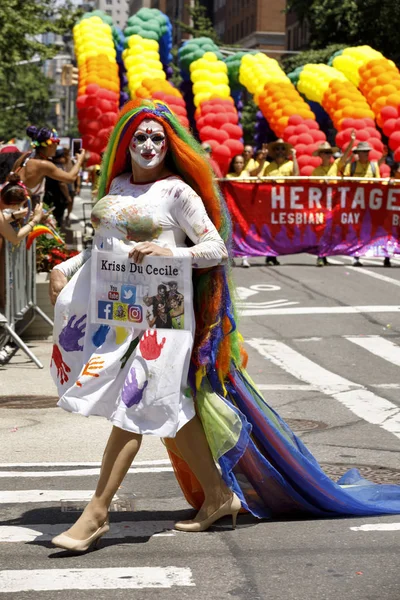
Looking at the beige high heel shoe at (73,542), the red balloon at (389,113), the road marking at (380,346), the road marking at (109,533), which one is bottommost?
the road marking at (380,346)

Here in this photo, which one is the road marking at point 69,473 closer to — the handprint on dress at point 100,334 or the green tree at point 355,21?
the handprint on dress at point 100,334

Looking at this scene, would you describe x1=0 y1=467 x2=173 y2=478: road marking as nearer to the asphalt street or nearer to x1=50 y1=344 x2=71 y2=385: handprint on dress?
the asphalt street

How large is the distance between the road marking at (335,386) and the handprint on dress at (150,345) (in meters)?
3.06

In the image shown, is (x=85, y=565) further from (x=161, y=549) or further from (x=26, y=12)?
(x=26, y=12)

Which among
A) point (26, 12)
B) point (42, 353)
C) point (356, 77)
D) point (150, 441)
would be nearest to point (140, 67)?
point (356, 77)

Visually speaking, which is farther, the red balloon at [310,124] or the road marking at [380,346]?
the red balloon at [310,124]

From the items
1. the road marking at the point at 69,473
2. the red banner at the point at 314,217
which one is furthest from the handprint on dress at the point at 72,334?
the red banner at the point at 314,217

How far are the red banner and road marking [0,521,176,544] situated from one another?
574 inches

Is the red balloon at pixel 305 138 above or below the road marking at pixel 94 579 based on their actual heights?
above

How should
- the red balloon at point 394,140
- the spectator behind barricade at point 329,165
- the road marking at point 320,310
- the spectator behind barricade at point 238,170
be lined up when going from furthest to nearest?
1. the red balloon at point 394,140
2. the spectator behind barricade at point 238,170
3. the spectator behind barricade at point 329,165
4. the road marking at point 320,310

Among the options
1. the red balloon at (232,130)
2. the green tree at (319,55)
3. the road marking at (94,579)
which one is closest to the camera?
the road marking at (94,579)

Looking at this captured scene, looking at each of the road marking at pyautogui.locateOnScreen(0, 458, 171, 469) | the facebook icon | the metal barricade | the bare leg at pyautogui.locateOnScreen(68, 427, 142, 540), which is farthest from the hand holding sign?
the metal barricade

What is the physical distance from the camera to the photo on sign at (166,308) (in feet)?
16.9

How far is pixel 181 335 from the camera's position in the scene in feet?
16.9
